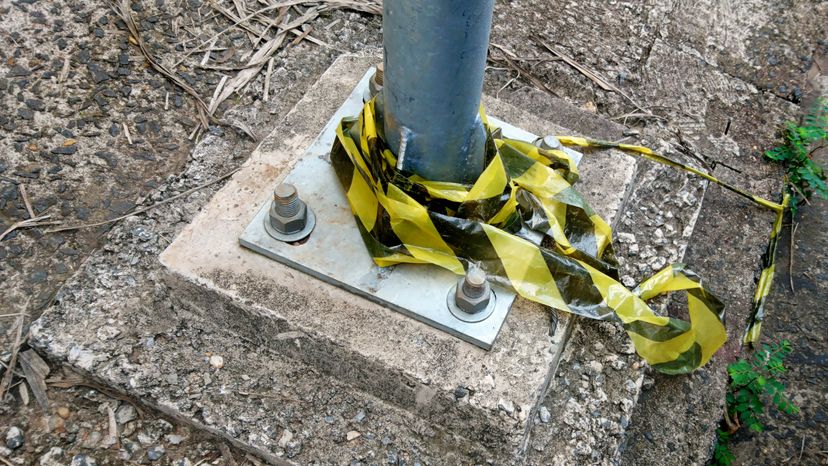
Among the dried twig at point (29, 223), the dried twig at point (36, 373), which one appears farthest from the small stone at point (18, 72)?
the dried twig at point (36, 373)

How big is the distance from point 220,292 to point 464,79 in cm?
88

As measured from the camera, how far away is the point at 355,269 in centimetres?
193

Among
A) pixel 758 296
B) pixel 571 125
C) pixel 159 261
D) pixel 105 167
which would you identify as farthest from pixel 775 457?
pixel 105 167

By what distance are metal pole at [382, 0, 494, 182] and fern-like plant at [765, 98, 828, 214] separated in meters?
1.67

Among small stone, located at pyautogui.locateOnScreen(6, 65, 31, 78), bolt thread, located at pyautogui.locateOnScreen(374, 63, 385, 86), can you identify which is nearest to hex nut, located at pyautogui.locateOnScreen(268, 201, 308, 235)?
bolt thread, located at pyautogui.locateOnScreen(374, 63, 385, 86)

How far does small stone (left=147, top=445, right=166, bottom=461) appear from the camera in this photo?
1.91 m

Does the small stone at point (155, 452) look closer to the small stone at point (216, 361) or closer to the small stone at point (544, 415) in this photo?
the small stone at point (216, 361)

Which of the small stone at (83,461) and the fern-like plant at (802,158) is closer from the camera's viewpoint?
the small stone at (83,461)

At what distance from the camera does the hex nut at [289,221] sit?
1.93m

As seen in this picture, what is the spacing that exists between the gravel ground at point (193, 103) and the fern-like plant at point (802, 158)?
8 cm

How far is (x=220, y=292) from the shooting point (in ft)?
6.27

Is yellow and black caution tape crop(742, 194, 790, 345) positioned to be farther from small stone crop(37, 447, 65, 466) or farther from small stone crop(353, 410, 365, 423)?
small stone crop(37, 447, 65, 466)

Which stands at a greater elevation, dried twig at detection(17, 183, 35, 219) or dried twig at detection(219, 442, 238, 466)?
dried twig at detection(17, 183, 35, 219)

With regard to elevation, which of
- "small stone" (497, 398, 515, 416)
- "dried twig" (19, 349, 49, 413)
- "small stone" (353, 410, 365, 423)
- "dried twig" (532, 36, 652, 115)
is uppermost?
"dried twig" (532, 36, 652, 115)
